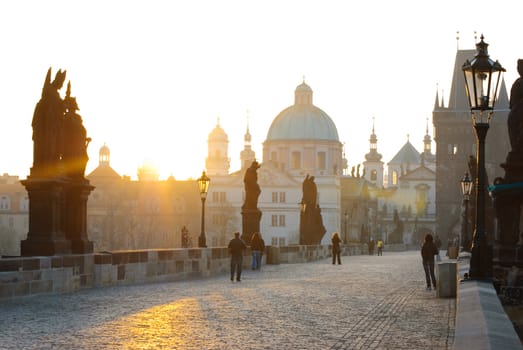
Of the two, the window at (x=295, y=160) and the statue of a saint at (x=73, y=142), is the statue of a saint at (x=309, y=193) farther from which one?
the window at (x=295, y=160)

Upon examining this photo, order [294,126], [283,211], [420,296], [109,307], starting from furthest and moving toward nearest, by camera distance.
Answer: [294,126]
[283,211]
[420,296]
[109,307]

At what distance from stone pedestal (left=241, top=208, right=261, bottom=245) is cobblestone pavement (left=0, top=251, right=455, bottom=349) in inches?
708

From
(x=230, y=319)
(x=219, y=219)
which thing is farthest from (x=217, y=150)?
(x=230, y=319)

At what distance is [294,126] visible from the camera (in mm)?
138125

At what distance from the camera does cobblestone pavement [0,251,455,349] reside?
1214 centimetres

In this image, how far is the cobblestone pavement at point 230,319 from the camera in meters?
→ 12.1

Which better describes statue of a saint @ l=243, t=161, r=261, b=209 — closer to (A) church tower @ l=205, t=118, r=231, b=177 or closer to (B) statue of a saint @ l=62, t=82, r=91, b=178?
(B) statue of a saint @ l=62, t=82, r=91, b=178

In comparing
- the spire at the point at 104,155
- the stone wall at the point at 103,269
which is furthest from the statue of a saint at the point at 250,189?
the spire at the point at 104,155

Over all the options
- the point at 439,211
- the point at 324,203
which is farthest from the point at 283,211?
the point at 439,211

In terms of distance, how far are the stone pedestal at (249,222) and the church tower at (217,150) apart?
113 m

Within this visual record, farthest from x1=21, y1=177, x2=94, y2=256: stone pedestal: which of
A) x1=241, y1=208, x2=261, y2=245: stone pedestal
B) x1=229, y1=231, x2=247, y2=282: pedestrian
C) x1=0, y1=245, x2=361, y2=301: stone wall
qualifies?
x1=241, y1=208, x2=261, y2=245: stone pedestal

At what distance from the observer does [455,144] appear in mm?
115812

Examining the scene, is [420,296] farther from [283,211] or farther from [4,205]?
[4,205]

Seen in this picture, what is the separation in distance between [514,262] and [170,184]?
116 m
